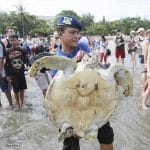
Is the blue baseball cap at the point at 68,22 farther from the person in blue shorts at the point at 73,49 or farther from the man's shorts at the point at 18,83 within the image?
the man's shorts at the point at 18,83

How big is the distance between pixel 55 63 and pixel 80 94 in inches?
13.7

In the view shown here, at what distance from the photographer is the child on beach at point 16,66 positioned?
860cm

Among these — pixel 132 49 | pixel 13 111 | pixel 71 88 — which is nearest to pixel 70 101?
pixel 71 88

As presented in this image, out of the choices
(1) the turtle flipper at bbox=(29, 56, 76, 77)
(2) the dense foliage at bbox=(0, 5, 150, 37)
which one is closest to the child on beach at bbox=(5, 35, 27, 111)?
(1) the turtle flipper at bbox=(29, 56, 76, 77)

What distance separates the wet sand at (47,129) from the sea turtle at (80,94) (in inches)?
50.8

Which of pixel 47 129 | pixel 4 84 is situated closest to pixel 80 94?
pixel 47 129

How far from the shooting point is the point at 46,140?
619cm

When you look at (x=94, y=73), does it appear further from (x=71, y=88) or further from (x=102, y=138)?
(x=102, y=138)

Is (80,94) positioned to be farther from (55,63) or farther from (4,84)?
(4,84)

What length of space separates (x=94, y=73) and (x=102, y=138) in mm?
670

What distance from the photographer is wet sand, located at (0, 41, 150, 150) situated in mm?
5820

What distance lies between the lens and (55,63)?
385cm

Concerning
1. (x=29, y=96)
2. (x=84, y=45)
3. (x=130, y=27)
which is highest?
(x=84, y=45)

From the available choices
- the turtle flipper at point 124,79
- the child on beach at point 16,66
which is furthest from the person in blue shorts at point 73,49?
the child on beach at point 16,66
